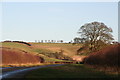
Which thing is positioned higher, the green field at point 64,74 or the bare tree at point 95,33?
the bare tree at point 95,33

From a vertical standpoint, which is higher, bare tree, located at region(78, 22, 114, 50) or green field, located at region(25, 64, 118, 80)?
bare tree, located at region(78, 22, 114, 50)

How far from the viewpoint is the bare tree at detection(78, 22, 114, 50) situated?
77375 millimetres

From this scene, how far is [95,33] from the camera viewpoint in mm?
79188

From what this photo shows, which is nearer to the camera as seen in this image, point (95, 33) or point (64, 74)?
point (64, 74)

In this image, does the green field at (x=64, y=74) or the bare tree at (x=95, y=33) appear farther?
the bare tree at (x=95, y=33)

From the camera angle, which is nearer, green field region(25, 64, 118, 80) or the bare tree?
green field region(25, 64, 118, 80)

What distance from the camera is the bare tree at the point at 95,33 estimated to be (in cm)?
7738

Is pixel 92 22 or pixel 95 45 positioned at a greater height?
pixel 92 22

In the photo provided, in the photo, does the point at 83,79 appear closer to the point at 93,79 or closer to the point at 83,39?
the point at 93,79

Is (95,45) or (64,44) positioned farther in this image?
(64,44)

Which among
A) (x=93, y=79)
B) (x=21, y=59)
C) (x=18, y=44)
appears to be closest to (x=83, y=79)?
(x=93, y=79)

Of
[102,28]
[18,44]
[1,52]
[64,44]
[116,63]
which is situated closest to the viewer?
[116,63]

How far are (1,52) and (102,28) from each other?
34916 mm

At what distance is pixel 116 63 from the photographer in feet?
95.2
